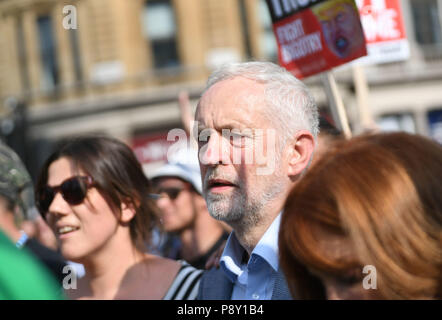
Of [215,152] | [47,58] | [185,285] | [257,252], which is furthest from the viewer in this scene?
[47,58]

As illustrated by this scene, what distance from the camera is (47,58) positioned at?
17.2 metres

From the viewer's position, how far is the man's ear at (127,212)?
8.57 feet

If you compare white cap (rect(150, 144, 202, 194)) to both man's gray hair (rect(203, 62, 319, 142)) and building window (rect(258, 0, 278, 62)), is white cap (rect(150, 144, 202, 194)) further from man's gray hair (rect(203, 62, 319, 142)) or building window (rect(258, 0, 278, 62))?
building window (rect(258, 0, 278, 62))

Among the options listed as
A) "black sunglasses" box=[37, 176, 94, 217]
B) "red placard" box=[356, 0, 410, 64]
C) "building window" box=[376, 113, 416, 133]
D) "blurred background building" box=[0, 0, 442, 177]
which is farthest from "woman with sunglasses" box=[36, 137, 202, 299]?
"building window" box=[376, 113, 416, 133]

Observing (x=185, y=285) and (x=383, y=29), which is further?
(x=383, y=29)

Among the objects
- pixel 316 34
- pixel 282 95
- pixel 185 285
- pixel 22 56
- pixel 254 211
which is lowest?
pixel 185 285

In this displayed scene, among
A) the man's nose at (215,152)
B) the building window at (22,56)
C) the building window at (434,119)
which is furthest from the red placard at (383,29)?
the building window at (22,56)

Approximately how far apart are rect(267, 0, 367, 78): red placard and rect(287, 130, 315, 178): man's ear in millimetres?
732

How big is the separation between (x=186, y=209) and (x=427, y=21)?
14941 mm

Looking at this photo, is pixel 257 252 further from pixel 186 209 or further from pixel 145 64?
pixel 145 64

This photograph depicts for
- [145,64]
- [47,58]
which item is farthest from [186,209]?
[47,58]

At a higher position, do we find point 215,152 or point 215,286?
point 215,152

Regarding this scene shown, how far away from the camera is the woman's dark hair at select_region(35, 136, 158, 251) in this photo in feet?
8.33
